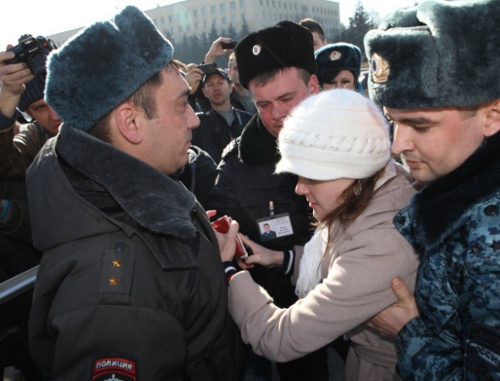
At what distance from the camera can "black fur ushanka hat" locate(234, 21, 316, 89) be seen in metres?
2.40

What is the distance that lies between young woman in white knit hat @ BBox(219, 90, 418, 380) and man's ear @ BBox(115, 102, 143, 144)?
0.63 meters

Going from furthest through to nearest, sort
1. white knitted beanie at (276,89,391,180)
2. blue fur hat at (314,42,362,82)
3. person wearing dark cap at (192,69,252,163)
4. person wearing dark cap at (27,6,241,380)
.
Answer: person wearing dark cap at (192,69,252,163), blue fur hat at (314,42,362,82), white knitted beanie at (276,89,391,180), person wearing dark cap at (27,6,241,380)

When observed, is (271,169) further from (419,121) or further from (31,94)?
(31,94)

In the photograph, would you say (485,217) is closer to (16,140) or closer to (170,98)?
(170,98)

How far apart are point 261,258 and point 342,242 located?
26.0 inches

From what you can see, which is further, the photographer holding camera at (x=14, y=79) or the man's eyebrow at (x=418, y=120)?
the photographer holding camera at (x=14, y=79)

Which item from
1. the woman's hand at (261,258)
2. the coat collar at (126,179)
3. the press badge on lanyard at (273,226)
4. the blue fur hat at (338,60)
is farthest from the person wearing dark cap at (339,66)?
the coat collar at (126,179)

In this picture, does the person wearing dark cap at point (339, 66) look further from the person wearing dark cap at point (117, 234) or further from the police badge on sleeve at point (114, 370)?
the police badge on sleeve at point (114, 370)

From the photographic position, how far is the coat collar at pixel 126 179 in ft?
4.46

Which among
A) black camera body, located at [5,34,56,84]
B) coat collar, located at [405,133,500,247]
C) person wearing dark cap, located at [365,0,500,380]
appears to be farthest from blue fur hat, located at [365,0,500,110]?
black camera body, located at [5,34,56,84]

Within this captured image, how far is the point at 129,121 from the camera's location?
1551mm

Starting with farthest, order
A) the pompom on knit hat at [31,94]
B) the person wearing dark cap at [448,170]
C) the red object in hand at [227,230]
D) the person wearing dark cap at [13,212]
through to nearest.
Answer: the pompom on knit hat at [31,94], the person wearing dark cap at [13,212], the red object in hand at [227,230], the person wearing dark cap at [448,170]

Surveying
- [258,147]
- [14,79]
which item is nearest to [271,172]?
[258,147]

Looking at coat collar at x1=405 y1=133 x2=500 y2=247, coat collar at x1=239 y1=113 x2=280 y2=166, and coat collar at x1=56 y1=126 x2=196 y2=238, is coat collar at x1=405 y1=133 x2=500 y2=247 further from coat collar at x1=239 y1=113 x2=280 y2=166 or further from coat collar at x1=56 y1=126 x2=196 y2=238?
coat collar at x1=239 y1=113 x2=280 y2=166
